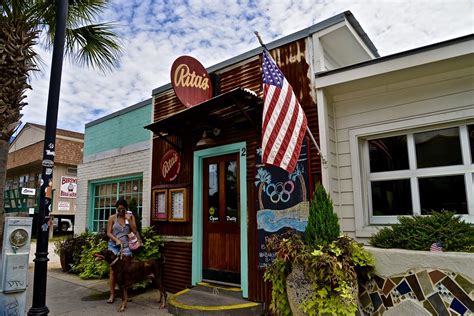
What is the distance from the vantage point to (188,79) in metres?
5.62

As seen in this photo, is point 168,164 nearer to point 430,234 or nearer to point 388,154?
point 388,154

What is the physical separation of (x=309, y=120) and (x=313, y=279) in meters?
2.29

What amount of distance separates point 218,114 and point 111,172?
15.5 feet

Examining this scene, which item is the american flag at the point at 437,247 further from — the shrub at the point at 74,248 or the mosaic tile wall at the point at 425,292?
the shrub at the point at 74,248

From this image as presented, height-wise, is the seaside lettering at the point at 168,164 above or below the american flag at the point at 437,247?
above

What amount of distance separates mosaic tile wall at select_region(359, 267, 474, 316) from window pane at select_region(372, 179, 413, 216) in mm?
1198

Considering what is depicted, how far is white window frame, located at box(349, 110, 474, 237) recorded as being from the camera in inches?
162

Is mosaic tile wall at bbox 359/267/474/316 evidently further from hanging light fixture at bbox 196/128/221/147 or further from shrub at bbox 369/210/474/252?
hanging light fixture at bbox 196/128/221/147

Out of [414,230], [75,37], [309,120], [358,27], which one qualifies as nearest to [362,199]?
[414,230]

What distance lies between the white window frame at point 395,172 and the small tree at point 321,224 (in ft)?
2.96

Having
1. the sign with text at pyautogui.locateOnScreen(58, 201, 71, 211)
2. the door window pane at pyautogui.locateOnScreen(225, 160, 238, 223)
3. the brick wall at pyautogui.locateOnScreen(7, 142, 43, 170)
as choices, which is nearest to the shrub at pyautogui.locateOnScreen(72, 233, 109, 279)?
the door window pane at pyautogui.locateOnScreen(225, 160, 238, 223)

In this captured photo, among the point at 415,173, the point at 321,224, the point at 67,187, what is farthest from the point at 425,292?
the point at 67,187

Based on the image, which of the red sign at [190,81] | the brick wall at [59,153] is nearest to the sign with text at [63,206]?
the brick wall at [59,153]

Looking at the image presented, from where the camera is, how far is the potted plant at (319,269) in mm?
3447
